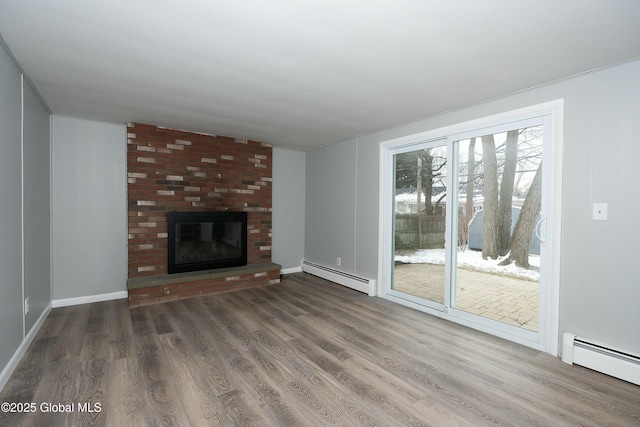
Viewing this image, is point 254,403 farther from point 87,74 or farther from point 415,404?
point 87,74

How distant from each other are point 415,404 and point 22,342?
3.11m

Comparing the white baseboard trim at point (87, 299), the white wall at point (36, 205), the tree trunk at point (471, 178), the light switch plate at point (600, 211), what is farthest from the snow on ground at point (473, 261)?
the white wall at point (36, 205)

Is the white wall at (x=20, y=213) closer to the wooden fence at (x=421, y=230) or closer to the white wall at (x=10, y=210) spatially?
the white wall at (x=10, y=210)

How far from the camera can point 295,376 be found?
218 cm

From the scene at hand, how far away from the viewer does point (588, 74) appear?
2312mm

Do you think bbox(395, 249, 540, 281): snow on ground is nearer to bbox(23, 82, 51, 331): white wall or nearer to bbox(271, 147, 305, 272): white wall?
bbox(271, 147, 305, 272): white wall

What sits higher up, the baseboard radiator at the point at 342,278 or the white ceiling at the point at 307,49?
the white ceiling at the point at 307,49

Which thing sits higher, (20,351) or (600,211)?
(600,211)

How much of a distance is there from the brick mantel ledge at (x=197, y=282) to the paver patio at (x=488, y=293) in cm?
223

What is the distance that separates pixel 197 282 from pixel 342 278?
2.13m

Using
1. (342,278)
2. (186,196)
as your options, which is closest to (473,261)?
(342,278)

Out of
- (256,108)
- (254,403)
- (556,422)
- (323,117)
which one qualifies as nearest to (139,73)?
(256,108)

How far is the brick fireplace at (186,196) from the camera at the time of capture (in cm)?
391

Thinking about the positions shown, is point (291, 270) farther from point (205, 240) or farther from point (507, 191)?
point (507, 191)
